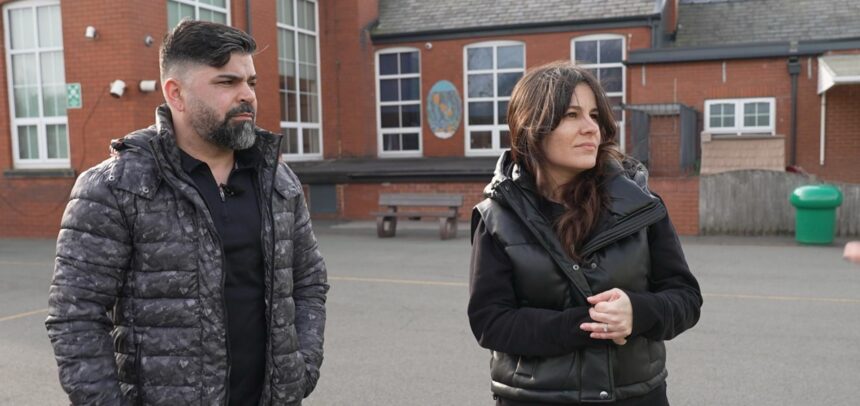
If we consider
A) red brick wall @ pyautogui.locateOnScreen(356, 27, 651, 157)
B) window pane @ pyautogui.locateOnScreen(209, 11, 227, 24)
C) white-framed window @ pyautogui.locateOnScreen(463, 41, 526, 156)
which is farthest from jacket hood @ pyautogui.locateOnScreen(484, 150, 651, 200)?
white-framed window @ pyautogui.locateOnScreen(463, 41, 526, 156)

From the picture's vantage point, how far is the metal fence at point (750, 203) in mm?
13766

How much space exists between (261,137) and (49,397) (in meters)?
3.64

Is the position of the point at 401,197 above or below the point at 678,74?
below

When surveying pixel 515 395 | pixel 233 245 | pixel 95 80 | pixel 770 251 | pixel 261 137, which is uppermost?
pixel 95 80

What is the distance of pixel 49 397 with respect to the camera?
529cm

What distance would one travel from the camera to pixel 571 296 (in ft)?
7.75

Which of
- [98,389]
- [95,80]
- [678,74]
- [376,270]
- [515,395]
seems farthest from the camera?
[678,74]

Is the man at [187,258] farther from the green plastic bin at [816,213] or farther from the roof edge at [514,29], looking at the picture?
the roof edge at [514,29]

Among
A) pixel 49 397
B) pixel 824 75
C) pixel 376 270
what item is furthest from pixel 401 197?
→ pixel 49 397

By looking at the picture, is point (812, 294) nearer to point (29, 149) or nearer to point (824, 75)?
point (824, 75)

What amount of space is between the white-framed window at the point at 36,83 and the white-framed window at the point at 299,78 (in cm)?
565

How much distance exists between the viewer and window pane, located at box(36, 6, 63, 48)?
14.9 metres

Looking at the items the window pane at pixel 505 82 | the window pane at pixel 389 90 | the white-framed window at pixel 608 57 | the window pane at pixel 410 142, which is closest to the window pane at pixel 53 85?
the window pane at pixel 389 90

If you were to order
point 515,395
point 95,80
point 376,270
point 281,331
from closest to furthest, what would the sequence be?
point 515,395 < point 281,331 < point 376,270 < point 95,80
